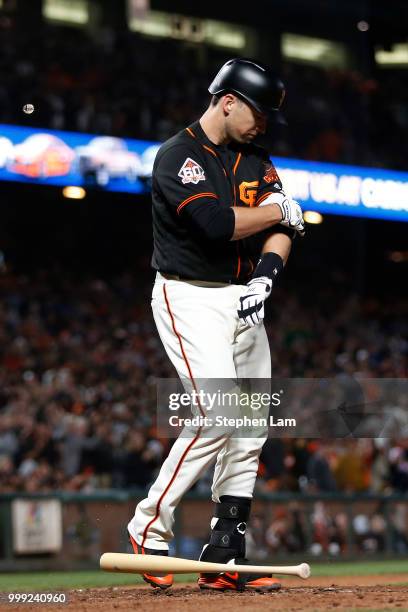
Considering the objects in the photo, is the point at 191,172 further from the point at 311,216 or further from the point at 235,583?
the point at 311,216

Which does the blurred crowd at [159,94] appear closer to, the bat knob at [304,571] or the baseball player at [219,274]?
the baseball player at [219,274]

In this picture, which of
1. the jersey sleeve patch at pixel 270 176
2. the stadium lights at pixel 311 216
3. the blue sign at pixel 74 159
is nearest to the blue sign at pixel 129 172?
the blue sign at pixel 74 159

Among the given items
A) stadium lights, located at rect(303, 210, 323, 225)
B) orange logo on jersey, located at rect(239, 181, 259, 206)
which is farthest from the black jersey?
stadium lights, located at rect(303, 210, 323, 225)

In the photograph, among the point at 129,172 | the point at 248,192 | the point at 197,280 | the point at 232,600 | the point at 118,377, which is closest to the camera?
the point at 232,600

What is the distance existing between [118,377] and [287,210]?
8645 millimetres

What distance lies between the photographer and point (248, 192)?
3.80m

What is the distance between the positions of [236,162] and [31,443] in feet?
20.8

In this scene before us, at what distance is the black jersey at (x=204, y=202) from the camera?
3.59m

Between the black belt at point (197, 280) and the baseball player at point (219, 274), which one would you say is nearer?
the baseball player at point (219, 274)

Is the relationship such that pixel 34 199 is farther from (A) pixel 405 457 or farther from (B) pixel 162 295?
(B) pixel 162 295

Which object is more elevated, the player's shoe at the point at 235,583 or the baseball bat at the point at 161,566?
the baseball bat at the point at 161,566

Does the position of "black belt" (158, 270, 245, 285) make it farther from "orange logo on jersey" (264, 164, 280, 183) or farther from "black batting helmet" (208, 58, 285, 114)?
"black batting helmet" (208, 58, 285, 114)

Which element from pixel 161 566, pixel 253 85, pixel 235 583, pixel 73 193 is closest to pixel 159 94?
pixel 73 193

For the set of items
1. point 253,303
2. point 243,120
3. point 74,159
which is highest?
point 74,159
